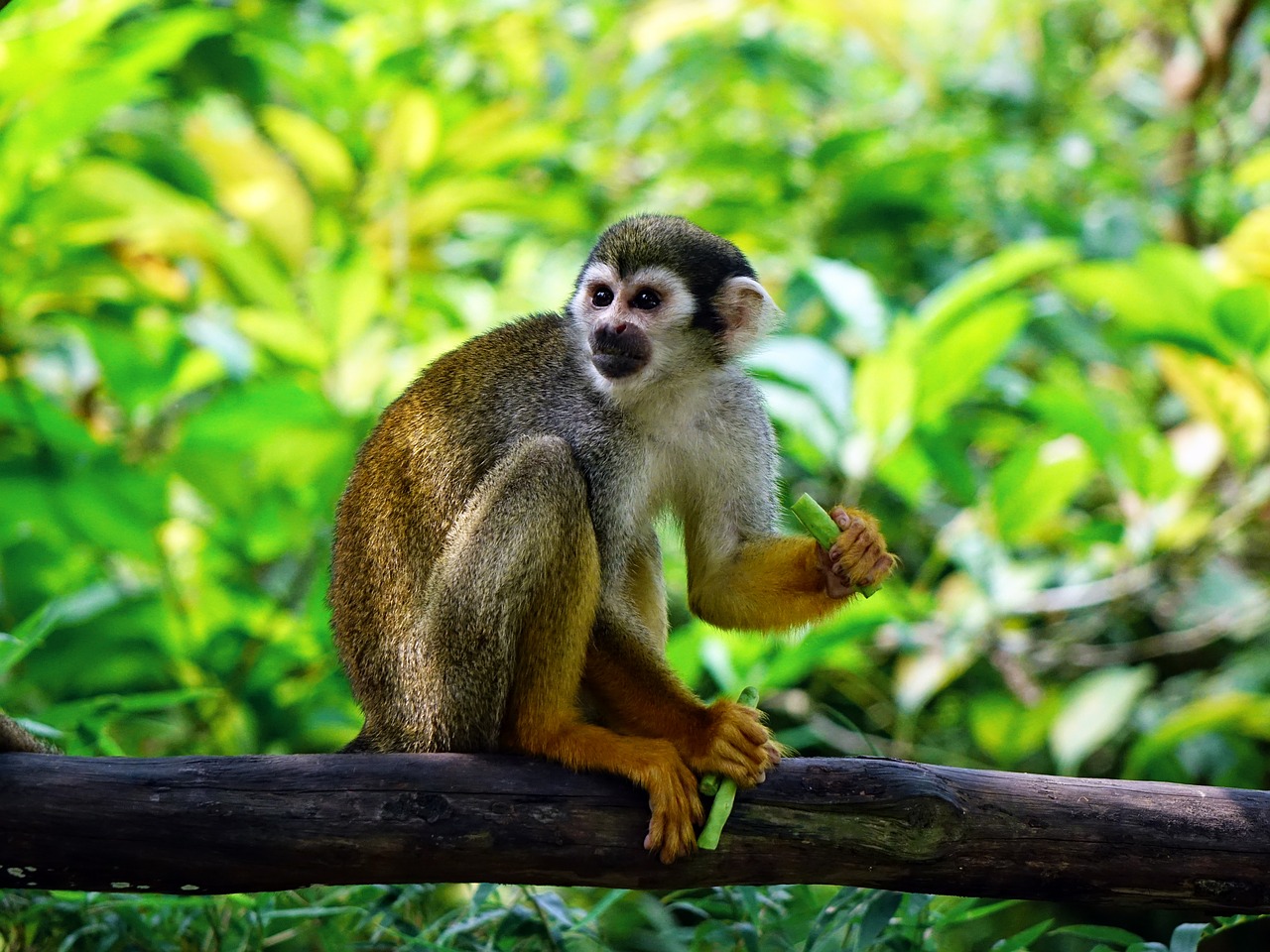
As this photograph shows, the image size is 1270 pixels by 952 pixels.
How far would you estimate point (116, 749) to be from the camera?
120 inches

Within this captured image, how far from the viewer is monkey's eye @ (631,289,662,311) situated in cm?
305

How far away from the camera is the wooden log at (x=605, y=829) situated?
2.18 m

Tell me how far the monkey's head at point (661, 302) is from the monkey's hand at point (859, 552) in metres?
0.57

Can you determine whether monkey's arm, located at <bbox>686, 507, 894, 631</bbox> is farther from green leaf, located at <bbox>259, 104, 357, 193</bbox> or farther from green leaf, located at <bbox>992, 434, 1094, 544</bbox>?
green leaf, located at <bbox>259, 104, 357, 193</bbox>

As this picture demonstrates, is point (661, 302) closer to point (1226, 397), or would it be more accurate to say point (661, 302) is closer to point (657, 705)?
point (657, 705)

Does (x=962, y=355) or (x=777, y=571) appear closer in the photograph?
(x=777, y=571)

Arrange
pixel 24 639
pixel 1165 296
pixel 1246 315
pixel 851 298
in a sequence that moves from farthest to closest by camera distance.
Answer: pixel 851 298, pixel 1165 296, pixel 1246 315, pixel 24 639

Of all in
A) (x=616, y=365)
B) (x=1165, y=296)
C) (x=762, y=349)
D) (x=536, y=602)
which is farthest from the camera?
(x=1165, y=296)

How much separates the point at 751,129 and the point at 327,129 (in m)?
2.44

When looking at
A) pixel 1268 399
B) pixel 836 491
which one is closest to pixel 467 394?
pixel 836 491

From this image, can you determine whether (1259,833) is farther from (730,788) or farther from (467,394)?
(467,394)

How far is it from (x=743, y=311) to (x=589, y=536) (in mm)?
822

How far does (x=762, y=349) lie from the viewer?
3297 mm

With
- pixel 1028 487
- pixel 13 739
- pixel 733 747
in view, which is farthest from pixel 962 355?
pixel 13 739
